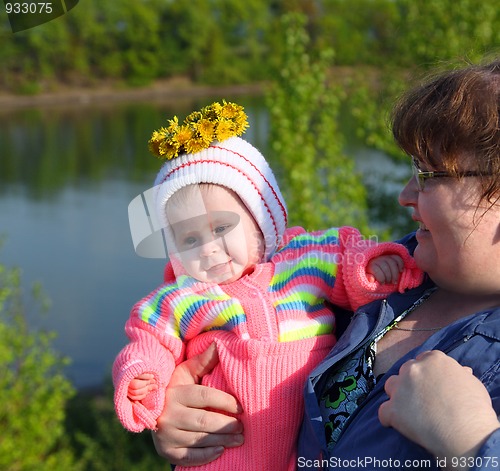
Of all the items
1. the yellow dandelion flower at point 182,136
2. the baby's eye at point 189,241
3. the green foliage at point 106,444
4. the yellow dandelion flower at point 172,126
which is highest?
the yellow dandelion flower at point 172,126

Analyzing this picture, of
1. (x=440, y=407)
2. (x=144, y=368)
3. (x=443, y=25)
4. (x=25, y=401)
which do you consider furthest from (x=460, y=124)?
(x=443, y=25)

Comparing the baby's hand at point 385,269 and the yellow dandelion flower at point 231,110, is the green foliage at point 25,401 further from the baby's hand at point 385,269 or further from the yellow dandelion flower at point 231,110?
the baby's hand at point 385,269

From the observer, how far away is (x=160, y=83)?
2911cm

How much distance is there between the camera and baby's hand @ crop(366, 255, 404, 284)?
1719mm

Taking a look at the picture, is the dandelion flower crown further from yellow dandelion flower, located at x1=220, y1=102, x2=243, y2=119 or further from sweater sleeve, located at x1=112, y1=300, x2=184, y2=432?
sweater sleeve, located at x1=112, y1=300, x2=184, y2=432

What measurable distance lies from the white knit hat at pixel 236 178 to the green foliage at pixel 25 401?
13.7ft

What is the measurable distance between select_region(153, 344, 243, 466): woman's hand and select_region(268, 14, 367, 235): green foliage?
3.57 m

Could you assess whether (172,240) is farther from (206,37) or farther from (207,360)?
(206,37)

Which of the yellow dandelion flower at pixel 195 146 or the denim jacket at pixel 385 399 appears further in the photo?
the yellow dandelion flower at pixel 195 146

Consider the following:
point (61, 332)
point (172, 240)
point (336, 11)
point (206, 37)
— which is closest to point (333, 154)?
point (172, 240)

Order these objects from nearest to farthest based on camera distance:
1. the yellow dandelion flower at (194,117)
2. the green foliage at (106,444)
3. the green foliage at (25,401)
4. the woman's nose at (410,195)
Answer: the woman's nose at (410,195) → the yellow dandelion flower at (194,117) → the green foliage at (25,401) → the green foliage at (106,444)

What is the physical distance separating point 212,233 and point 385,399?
64cm

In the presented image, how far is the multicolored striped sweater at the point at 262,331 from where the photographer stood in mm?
1701

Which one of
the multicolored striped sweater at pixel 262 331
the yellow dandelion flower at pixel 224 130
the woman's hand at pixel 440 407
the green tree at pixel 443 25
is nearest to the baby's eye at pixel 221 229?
the multicolored striped sweater at pixel 262 331
